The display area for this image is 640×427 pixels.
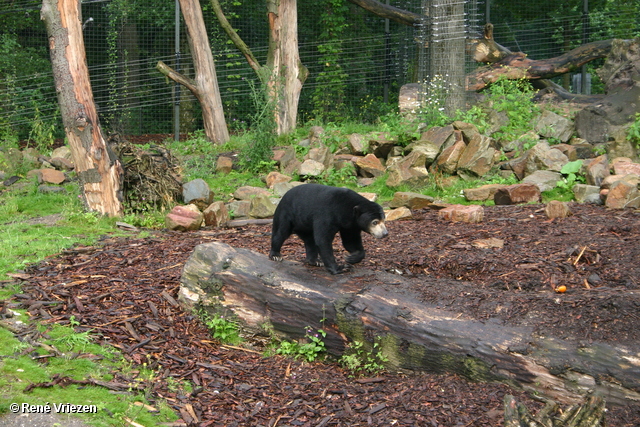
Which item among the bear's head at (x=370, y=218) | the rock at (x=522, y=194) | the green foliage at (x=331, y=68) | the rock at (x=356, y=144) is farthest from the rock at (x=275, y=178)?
the green foliage at (x=331, y=68)

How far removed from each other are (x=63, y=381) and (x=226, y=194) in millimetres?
6392

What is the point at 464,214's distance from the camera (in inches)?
301

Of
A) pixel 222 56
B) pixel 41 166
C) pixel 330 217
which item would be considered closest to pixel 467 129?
pixel 330 217

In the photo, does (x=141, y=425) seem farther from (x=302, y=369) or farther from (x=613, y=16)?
(x=613, y=16)

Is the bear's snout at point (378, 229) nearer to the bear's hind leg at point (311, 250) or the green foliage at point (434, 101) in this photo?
the bear's hind leg at point (311, 250)

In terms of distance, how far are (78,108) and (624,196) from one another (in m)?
7.30

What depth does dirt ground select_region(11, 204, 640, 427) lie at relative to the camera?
404cm

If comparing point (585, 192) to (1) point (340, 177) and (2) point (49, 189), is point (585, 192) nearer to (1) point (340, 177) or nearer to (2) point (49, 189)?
(1) point (340, 177)

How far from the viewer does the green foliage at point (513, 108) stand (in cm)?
1110

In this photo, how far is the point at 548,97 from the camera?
41.8 feet

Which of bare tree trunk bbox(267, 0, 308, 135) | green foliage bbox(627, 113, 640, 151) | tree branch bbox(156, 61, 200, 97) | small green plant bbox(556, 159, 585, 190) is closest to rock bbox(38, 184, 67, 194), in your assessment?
tree branch bbox(156, 61, 200, 97)

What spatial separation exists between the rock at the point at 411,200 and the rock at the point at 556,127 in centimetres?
382

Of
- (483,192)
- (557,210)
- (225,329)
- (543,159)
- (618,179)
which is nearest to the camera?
(225,329)

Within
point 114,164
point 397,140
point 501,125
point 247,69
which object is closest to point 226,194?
point 114,164
